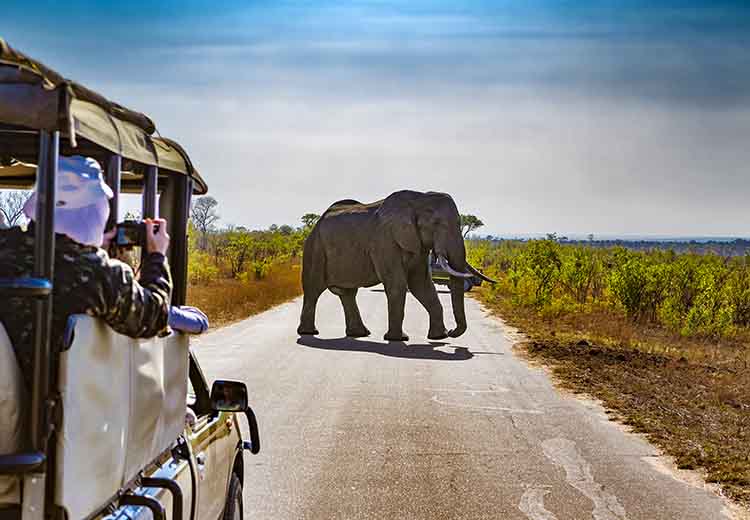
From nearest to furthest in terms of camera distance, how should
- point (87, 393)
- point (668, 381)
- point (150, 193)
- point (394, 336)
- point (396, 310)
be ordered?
point (87, 393), point (150, 193), point (668, 381), point (394, 336), point (396, 310)

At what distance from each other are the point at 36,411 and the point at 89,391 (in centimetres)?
21

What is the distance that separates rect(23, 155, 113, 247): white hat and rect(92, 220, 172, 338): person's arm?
0.10 metres

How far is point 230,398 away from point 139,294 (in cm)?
137

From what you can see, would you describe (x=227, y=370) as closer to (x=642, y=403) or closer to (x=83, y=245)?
(x=642, y=403)

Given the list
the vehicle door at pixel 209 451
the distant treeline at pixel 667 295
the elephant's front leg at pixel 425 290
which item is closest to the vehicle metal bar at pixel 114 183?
the vehicle door at pixel 209 451

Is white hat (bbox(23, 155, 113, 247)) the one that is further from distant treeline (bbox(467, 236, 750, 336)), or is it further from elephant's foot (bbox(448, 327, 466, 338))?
distant treeline (bbox(467, 236, 750, 336))

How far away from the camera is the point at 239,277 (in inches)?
1826

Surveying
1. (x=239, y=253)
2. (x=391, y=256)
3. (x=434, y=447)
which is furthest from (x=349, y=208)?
(x=239, y=253)

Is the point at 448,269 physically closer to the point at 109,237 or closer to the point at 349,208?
the point at 349,208

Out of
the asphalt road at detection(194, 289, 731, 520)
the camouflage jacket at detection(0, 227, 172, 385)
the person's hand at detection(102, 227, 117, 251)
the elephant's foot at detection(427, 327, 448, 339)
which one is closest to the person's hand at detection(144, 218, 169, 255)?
the person's hand at detection(102, 227, 117, 251)

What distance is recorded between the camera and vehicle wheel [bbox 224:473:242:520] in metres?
5.19

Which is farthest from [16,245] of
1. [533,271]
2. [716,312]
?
[533,271]

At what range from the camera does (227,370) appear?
45.6 feet

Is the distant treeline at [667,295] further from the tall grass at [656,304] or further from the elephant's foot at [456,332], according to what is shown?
the elephant's foot at [456,332]
